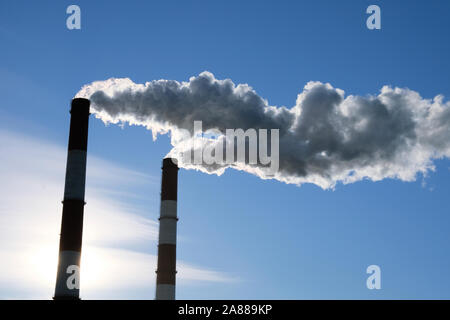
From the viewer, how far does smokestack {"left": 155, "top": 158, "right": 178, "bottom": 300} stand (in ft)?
90.1

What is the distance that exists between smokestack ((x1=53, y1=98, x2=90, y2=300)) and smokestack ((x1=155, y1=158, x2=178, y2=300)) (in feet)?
16.9

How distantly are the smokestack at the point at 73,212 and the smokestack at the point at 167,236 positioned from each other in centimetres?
514

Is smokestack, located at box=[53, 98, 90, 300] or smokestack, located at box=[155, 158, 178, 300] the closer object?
smokestack, located at box=[53, 98, 90, 300]

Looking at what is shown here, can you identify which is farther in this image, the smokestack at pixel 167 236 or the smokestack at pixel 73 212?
the smokestack at pixel 167 236

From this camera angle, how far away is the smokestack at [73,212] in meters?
23.0

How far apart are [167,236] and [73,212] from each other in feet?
18.8

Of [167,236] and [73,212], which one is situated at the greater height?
[73,212]

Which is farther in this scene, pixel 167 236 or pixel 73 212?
pixel 167 236

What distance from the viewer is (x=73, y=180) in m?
24.2

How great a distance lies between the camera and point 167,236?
28016mm
